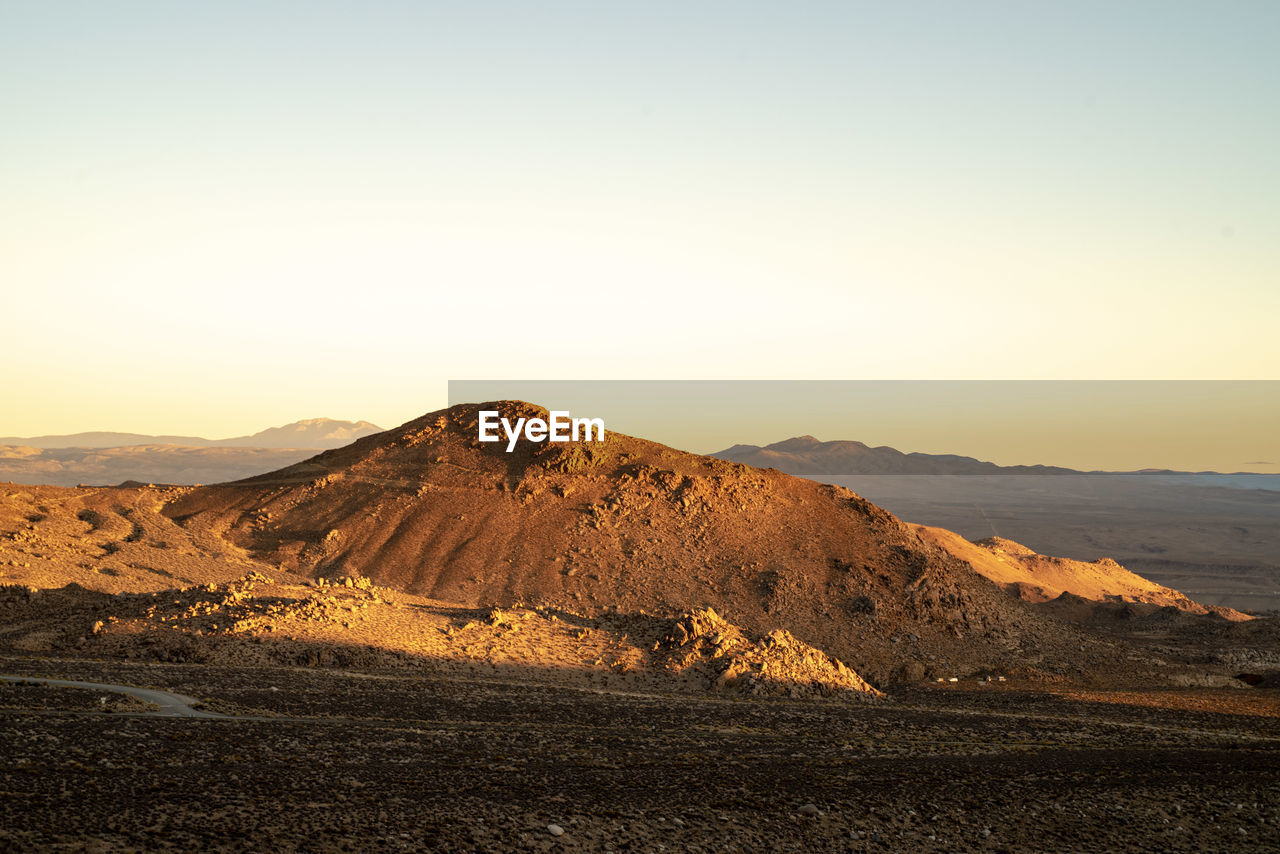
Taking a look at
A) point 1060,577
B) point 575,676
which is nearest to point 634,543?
point 575,676

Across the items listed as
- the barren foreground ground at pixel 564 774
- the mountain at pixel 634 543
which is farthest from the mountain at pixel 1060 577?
the barren foreground ground at pixel 564 774

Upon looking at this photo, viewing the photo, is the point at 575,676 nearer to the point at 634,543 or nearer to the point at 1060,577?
the point at 634,543

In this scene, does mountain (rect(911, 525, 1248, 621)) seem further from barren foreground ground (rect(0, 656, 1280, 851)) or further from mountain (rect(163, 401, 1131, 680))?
barren foreground ground (rect(0, 656, 1280, 851))

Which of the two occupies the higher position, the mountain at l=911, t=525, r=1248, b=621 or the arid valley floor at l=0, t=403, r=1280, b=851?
the arid valley floor at l=0, t=403, r=1280, b=851

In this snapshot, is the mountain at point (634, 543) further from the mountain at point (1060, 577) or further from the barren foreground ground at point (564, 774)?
the mountain at point (1060, 577)

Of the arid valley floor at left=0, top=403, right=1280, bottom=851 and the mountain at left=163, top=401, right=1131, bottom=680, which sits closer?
the arid valley floor at left=0, top=403, right=1280, bottom=851

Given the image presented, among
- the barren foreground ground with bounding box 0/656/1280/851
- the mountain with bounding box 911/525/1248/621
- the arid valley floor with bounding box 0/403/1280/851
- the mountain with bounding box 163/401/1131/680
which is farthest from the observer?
the mountain with bounding box 911/525/1248/621

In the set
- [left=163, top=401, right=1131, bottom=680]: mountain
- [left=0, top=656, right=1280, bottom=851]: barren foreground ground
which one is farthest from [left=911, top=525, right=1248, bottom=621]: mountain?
[left=0, top=656, right=1280, bottom=851]: barren foreground ground
